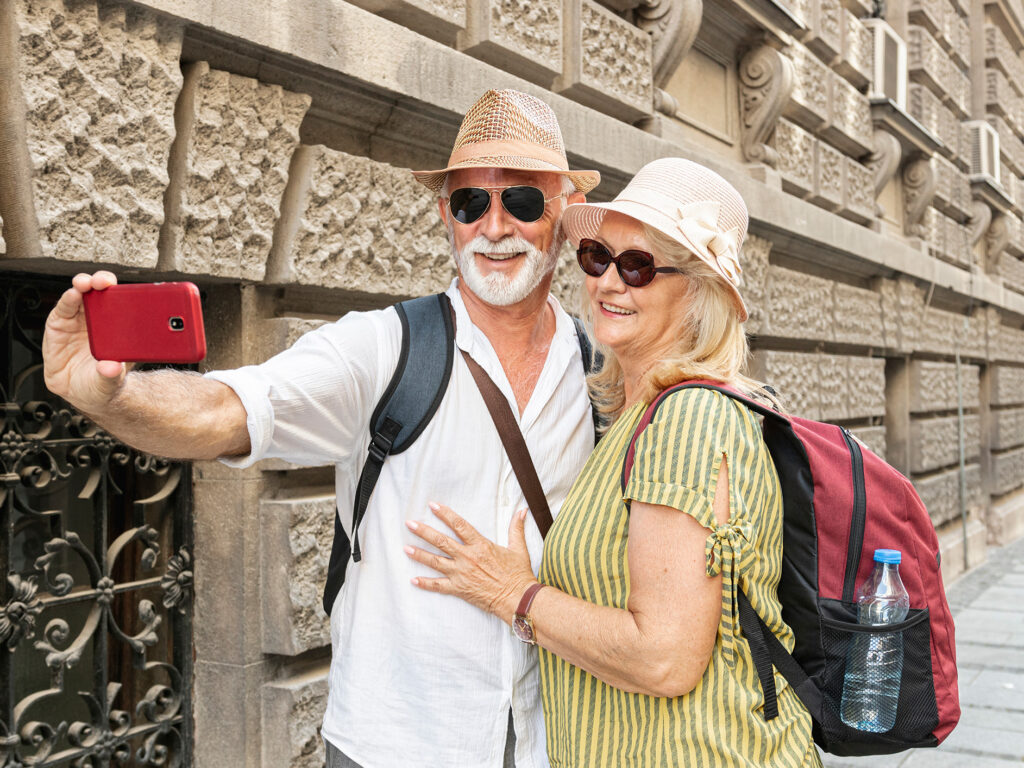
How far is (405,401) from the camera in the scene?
1.83 m

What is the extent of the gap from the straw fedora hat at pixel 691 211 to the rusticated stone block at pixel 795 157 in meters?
4.24

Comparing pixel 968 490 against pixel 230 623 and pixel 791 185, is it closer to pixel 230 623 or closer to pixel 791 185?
pixel 791 185

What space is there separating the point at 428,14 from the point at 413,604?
208 cm

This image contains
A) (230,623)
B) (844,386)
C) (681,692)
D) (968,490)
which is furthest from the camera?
(968,490)

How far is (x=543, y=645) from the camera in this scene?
5.59 ft

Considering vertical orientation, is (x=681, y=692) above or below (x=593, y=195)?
below

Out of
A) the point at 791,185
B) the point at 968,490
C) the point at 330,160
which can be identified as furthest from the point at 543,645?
the point at 968,490

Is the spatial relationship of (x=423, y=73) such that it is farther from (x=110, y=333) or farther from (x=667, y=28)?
(x=110, y=333)

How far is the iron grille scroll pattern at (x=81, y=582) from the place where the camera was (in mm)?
Result: 2402

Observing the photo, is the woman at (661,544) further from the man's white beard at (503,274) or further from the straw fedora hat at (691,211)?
the man's white beard at (503,274)

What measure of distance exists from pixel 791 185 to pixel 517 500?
15.5 feet

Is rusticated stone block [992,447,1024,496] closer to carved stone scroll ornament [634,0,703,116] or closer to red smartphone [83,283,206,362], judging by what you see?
carved stone scroll ornament [634,0,703,116]

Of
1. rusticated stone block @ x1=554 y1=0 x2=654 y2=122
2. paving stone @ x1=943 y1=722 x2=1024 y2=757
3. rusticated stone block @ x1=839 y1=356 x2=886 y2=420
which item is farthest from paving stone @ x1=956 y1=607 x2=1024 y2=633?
rusticated stone block @ x1=554 y1=0 x2=654 y2=122

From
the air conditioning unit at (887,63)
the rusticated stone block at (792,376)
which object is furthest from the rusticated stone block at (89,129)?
the air conditioning unit at (887,63)
